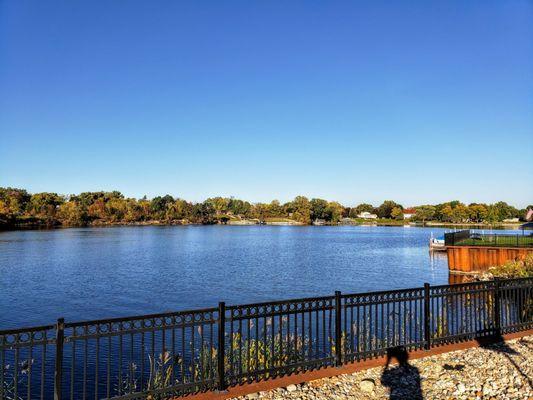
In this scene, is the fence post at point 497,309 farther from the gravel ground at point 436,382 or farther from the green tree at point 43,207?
the green tree at point 43,207

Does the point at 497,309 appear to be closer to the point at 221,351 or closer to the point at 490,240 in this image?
the point at 221,351

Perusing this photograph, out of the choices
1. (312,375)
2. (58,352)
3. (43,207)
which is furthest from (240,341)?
(43,207)

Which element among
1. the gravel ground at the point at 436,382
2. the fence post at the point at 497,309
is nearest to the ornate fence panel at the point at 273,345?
the gravel ground at the point at 436,382

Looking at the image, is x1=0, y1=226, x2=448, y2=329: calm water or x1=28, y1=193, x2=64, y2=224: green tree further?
x1=28, y1=193, x2=64, y2=224: green tree

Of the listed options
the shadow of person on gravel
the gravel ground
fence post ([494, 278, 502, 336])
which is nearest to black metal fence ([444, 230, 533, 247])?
fence post ([494, 278, 502, 336])

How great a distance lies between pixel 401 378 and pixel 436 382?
0.64 metres

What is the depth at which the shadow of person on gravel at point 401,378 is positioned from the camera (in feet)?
25.9

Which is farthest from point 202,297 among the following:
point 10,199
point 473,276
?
point 10,199

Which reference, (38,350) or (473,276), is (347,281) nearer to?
(473,276)

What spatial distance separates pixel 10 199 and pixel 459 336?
18584 centimetres

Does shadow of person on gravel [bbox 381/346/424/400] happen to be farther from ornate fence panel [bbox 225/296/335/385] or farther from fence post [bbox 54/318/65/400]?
fence post [bbox 54/318/65/400]

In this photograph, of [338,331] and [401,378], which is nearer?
[401,378]

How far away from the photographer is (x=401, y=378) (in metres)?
8.66

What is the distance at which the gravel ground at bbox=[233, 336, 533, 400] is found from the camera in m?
7.83
